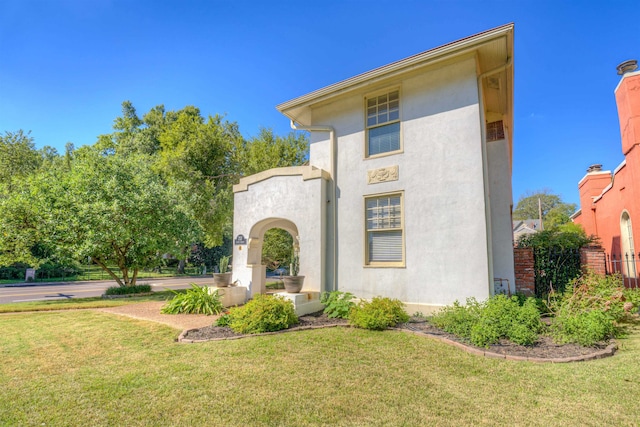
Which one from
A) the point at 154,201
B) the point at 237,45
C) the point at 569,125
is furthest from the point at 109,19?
the point at 569,125

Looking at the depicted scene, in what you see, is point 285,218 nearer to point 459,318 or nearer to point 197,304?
point 197,304

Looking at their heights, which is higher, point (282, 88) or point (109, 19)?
point (282, 88)

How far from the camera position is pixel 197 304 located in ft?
29.8

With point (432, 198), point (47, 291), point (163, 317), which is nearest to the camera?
point (432, 198)

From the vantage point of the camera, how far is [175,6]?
9641mm

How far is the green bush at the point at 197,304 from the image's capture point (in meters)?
9.05

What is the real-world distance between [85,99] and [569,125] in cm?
2781

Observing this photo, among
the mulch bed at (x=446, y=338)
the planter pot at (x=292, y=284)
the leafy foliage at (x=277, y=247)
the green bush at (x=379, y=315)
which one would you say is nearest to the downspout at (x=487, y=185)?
the mulch bed at (x=446, y=338)

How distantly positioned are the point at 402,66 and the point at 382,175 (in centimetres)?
284

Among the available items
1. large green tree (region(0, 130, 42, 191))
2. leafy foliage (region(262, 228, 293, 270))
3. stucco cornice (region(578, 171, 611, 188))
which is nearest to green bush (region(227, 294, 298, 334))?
leafy foliage (region(262, 228, 293, 270))

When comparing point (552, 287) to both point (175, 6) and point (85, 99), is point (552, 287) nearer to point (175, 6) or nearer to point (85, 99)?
point (175, 6)

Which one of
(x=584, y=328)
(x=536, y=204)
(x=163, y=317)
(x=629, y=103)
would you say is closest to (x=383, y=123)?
(x=584, y=328)

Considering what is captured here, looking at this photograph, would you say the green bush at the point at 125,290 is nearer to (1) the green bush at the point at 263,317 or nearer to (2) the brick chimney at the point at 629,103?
Result: (1) the green bush at the point at 263,317

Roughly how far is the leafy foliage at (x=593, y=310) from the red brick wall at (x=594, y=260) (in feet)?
1.50
